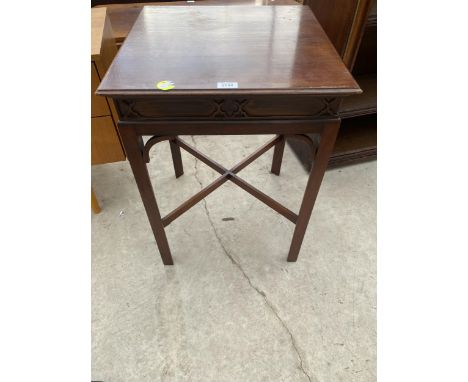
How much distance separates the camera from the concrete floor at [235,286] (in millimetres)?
997

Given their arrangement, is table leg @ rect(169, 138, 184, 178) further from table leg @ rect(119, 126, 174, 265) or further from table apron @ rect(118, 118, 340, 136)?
table apron @ rect(118, 118, 340, 136)

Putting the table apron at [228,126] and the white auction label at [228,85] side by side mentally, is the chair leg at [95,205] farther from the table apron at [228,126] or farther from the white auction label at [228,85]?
the white auction label at [228,85]

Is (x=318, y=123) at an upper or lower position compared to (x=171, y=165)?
upper

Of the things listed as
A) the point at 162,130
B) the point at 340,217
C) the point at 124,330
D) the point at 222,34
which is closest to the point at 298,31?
the point at 222,34

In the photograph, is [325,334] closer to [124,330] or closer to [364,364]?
[364,364]

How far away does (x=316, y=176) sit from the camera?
2.97 feet

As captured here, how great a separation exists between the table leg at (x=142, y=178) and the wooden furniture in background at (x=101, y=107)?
19.2 inches

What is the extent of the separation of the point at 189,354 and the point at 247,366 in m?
0.20

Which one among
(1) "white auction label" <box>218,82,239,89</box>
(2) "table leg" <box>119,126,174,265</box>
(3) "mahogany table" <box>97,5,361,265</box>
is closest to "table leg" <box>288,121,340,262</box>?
(3) "mahogany table" <box>97,5,361,265</box>

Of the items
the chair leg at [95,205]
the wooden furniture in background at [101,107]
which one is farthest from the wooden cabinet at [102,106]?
the chair leg at [95,205]

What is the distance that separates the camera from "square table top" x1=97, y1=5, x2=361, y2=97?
26.9 inches

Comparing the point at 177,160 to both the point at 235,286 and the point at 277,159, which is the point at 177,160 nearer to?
the point at 277,159

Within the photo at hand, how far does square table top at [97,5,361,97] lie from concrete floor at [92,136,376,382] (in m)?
0.79

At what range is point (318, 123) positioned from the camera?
762mm
